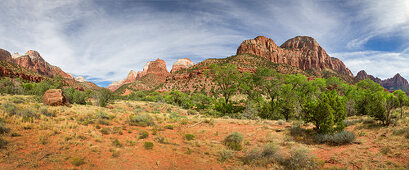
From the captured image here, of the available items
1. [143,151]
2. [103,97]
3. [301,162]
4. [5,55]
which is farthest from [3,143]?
[5,55]

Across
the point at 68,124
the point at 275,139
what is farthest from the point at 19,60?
the point at 275,139

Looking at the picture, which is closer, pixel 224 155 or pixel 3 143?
pixel 3 143

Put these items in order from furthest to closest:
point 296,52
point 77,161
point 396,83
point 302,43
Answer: point 396,83
point 302,43
point 296,52
point 77,161

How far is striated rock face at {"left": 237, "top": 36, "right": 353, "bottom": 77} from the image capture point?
11644 centimetres

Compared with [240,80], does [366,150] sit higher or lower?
lower

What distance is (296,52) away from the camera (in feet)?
465

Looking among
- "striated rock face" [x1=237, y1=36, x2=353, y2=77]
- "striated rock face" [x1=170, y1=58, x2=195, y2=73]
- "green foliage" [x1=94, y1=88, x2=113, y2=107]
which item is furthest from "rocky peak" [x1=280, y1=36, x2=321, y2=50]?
"green foliage" [x1=94, y1=88, x2=113, y2=107]

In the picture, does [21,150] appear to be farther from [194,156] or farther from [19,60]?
[19,60]

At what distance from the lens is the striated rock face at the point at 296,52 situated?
116438 millimetres

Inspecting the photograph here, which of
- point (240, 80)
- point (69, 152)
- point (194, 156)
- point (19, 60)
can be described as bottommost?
point (194, 156)

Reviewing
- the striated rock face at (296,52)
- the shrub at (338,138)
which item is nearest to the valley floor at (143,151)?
the shrub at (338,138)

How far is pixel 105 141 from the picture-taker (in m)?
8.02

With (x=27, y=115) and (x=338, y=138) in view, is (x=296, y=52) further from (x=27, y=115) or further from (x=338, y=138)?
(x=27, y=115)

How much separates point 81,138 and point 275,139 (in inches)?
412
